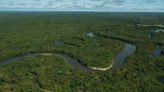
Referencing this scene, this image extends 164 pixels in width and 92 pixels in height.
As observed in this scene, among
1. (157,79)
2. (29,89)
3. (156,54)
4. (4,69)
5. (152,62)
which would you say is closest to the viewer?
(29,89)

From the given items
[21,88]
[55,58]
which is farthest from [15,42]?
[21,88]

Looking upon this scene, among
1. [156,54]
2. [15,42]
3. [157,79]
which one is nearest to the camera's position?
[157,79]

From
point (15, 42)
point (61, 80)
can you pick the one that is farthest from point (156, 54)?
point (15, 42)

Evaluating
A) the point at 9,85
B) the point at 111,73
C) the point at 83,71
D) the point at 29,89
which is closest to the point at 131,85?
the point at 111,73

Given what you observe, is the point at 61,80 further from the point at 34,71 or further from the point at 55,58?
the point at 55,58

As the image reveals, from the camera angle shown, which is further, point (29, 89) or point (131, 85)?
point (131, 85)

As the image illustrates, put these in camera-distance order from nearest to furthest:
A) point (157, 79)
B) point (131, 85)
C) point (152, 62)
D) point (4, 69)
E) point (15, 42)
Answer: point (131, 85) → point (157, 79) → point (4, 69) → point (152, 62) → point (15, 42)

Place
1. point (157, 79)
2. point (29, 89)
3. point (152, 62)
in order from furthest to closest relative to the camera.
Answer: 1. point (152, 62)
2. point (157, 79)
3. point (29, 89)

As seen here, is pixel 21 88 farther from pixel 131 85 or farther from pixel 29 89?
pixel 131 85

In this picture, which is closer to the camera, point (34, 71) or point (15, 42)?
point (34, 71)
